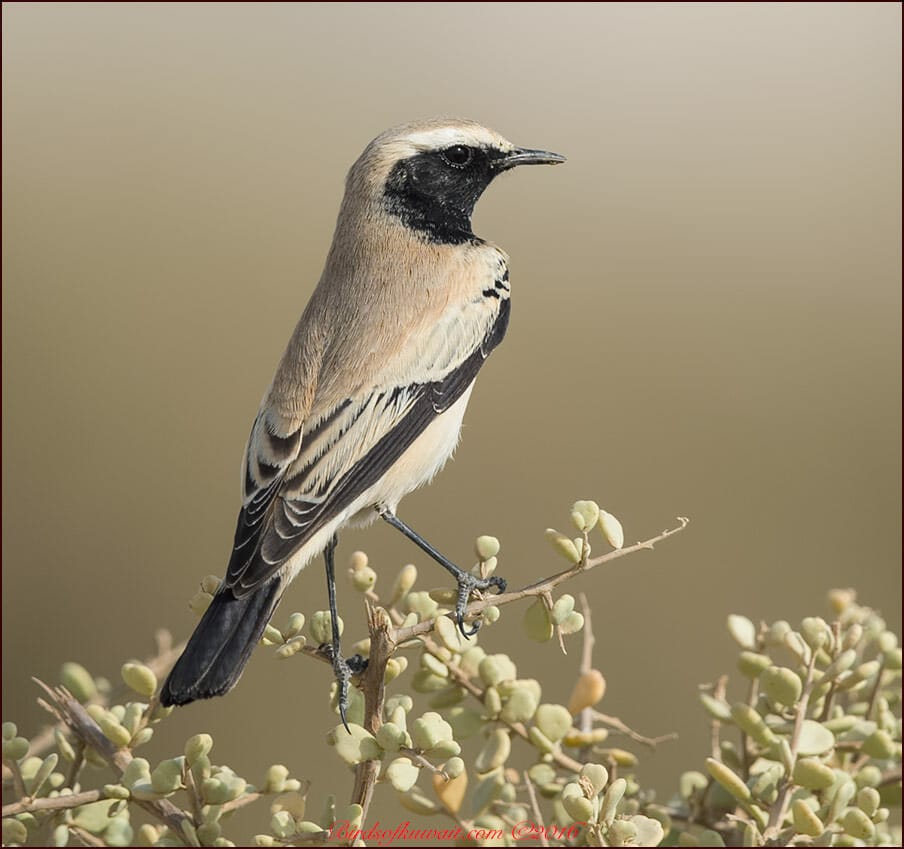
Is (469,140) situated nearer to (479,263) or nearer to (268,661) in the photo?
(479,263)

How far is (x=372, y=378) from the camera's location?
2.37 meters

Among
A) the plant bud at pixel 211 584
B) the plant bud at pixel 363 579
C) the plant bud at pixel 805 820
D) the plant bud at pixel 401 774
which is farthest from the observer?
the plant bud at pixel 211 584

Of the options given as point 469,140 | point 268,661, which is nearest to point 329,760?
point 268,661

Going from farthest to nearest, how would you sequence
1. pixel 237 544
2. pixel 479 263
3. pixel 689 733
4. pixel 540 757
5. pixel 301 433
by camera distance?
pixel 689 733, pixel 479 263, pixel 301 433, pixel 237 544, pixel 540 757

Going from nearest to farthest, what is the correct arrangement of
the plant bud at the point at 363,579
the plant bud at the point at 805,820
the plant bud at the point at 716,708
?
1. the plant bud at the point at 805,820
2. the plant bud at the point at 363,579
3. the plant bud at the point at 716,708

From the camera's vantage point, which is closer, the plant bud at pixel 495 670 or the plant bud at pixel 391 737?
the plant bud at pixel 391 737

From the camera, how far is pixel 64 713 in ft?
5.42

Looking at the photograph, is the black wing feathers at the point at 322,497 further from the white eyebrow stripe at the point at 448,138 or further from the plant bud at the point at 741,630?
the plant bud at the point at 741,630

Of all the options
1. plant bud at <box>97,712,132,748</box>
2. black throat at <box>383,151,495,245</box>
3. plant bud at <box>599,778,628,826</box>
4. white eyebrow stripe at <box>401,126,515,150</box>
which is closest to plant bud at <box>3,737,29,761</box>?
plant bud at <box>97,712,132,748</box>

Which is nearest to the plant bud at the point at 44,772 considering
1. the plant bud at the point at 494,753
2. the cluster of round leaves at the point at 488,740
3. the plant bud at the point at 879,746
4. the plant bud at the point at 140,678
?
the plant bud at the point at 140,678

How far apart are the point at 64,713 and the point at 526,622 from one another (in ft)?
2.25

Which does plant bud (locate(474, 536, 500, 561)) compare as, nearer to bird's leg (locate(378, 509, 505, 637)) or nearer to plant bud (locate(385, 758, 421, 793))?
bird's leg (locate(378, 509, 505, 637))

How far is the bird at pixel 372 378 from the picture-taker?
6.64ft

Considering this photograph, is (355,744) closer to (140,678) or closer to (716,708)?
(140,678)
